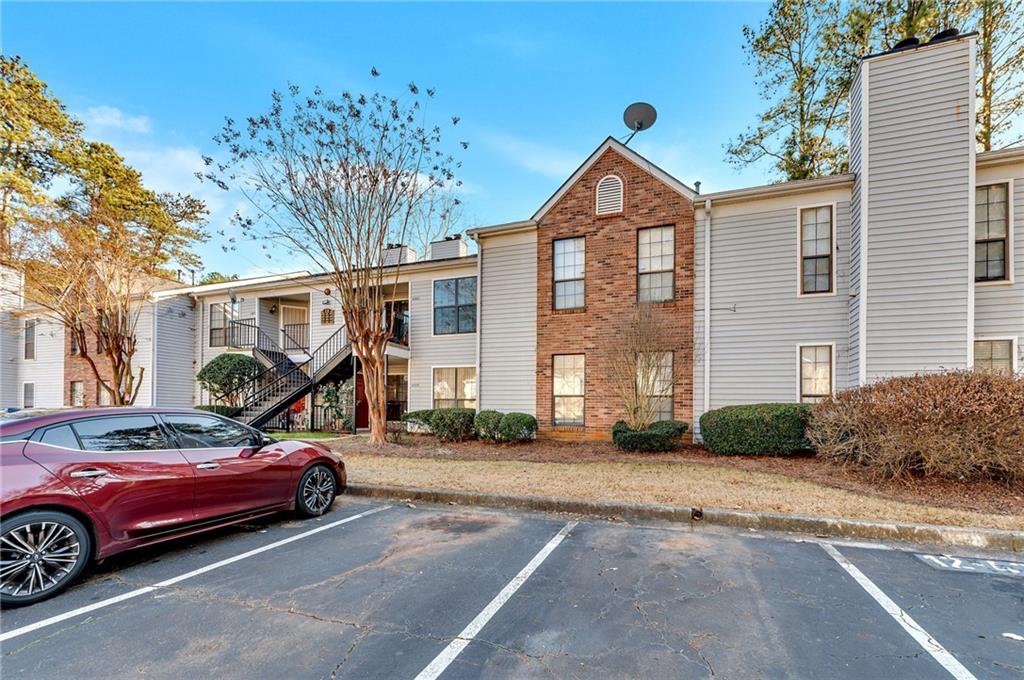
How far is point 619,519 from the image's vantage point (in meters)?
5.44

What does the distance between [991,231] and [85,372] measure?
98.9 ft

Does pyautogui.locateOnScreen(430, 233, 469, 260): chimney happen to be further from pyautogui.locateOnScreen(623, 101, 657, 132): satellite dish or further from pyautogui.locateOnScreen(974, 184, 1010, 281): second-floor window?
pyautogui.locateOnScreen(974, 184, 1010, 281): second-floor window

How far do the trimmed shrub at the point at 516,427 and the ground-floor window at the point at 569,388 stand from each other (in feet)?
2.88

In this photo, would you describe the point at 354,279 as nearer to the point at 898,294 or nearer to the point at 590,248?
the point at 590,248

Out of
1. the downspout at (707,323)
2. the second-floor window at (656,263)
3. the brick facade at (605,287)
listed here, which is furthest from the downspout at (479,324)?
the downspout at (707,323)

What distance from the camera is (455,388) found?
46.3 ft

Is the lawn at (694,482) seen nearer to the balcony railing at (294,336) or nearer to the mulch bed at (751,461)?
the mulch bed at (751,461)

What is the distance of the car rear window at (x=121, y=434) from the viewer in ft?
12.8

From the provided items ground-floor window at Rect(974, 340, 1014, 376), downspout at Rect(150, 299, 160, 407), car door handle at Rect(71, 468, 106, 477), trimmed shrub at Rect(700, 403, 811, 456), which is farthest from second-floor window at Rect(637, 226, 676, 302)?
downspout at Rect(150, 299, 160, 407)

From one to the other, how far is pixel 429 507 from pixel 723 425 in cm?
638

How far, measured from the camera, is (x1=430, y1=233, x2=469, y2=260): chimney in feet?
50.5

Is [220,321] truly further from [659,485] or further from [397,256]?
[659,485]

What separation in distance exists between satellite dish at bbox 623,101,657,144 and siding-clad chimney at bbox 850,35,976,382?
442 cm

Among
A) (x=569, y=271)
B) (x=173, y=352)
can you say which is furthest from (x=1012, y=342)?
(x=173, y=352)
